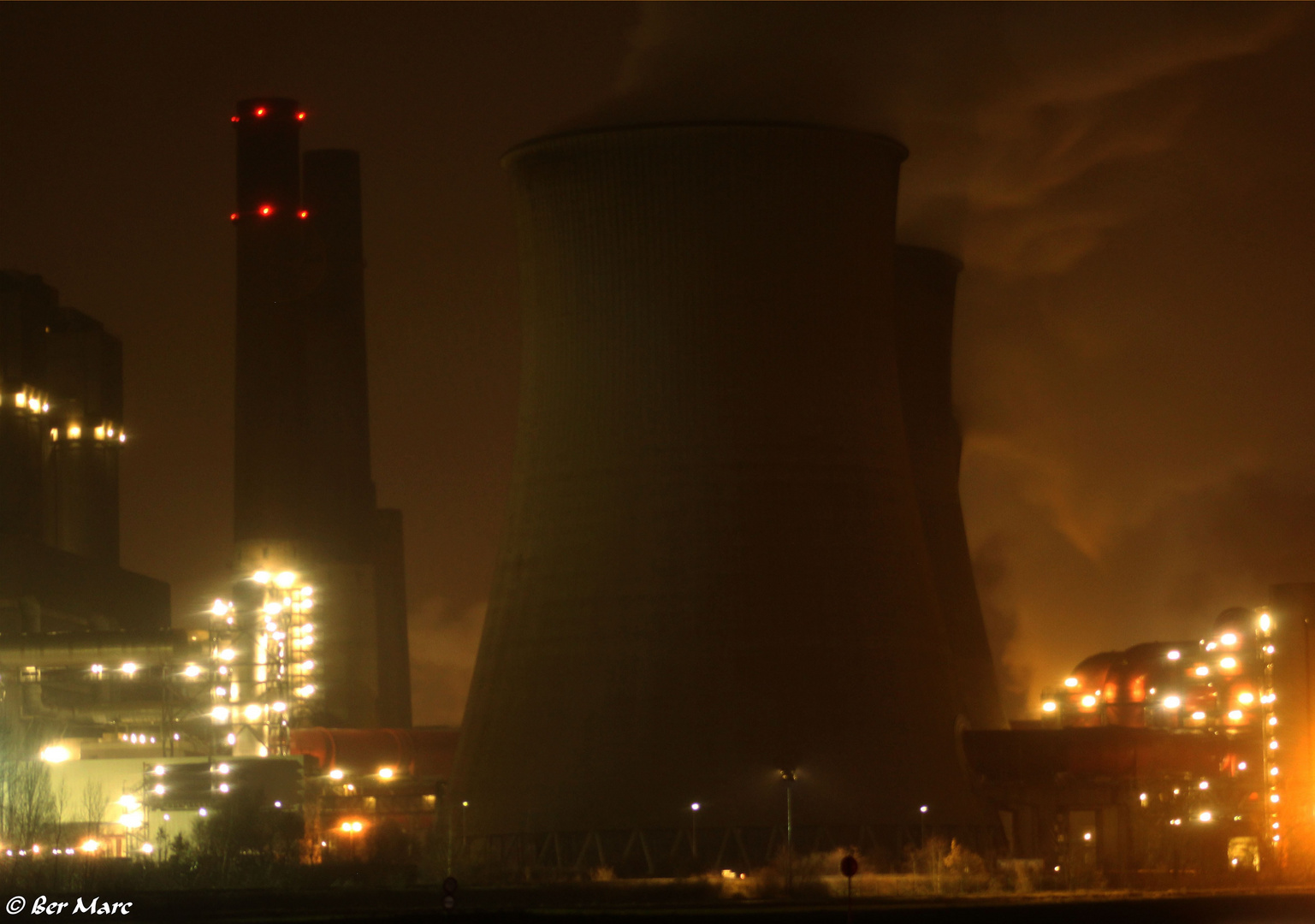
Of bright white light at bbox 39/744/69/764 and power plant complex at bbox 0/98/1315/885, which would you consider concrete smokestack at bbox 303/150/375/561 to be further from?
power plant complex at bbox 0/98/1315/885

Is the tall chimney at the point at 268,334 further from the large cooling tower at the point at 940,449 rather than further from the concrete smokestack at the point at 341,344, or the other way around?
the large cooling tower at the point at 940,449

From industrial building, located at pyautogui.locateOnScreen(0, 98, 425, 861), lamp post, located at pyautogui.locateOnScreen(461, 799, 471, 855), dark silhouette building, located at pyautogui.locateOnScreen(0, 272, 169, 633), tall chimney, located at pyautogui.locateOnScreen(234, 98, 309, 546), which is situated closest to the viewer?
lamp post, located at pyautogui.locateOnScreen(461, 799, 471, 855)

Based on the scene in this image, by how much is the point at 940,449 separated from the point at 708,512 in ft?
30.9

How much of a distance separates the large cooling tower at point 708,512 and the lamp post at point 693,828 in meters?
0.06

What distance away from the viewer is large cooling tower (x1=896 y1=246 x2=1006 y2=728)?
31438mm

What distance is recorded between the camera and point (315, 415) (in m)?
39.1

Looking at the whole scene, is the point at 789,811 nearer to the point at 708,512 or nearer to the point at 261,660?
the point at 708,512

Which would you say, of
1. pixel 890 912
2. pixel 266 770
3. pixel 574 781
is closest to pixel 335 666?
pixel 266 770

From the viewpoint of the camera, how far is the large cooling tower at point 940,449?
31438mm

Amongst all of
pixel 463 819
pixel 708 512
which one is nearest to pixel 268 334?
pixel 463 819

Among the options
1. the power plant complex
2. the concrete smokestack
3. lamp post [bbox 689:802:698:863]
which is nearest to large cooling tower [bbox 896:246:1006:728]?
the power plant complex

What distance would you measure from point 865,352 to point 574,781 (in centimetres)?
612

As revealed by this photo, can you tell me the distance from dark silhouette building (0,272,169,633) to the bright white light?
8.81m

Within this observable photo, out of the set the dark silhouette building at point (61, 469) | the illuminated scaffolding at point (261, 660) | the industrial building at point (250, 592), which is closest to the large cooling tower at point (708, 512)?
the industrial building at point (250, 592)
